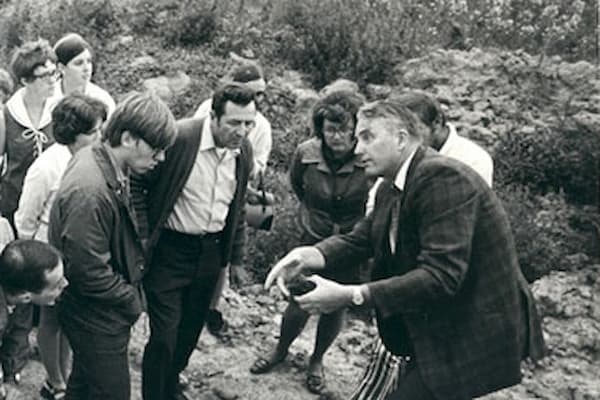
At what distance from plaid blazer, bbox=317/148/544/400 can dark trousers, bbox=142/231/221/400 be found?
1315mm

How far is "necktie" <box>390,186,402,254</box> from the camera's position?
3.43m

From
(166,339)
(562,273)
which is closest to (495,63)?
(562,273)

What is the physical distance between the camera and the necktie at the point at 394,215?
3.43 metres

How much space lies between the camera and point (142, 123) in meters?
3.59

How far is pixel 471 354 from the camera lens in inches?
133

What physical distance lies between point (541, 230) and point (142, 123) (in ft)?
15.5

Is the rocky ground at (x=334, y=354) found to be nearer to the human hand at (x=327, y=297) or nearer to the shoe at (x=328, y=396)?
the shoe at (x=328, y=396)

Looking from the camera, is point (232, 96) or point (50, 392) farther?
point (50, 392)

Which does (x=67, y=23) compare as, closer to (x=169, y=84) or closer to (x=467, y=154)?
(x=169, y=84)

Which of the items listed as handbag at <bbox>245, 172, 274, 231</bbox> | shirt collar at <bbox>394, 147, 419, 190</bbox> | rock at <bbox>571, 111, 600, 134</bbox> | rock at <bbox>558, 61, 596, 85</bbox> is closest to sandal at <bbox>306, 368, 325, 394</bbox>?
handbag at <bbox>245, 172, 274, 231</bbox>

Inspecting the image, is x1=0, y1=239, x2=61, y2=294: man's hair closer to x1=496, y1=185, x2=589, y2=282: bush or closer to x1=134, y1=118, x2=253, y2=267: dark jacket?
x1=134, y1=118, x2=253, y2=267: dark jacket

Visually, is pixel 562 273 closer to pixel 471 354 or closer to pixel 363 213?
pixel 363 213

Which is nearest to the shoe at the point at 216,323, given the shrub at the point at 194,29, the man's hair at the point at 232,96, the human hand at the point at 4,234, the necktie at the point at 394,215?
the man's hair at the point at 232,96

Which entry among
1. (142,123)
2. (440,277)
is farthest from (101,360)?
(440,277)
